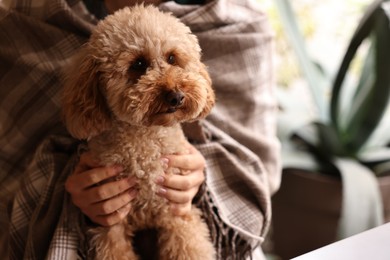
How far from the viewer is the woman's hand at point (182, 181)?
83 centimetres

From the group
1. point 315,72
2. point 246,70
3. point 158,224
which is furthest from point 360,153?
point 158,224

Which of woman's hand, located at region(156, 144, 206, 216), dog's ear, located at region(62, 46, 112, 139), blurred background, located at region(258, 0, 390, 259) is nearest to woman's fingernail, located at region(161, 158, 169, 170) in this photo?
woman's hand, located at region(156, 144, 206, 216)

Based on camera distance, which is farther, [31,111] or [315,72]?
[315,72]

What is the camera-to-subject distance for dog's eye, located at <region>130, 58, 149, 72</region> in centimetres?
75

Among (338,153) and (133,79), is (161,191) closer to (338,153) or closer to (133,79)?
(133,79)

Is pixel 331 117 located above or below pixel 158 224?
below

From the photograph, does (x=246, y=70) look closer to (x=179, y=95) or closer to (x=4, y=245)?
(x=179, y=95)

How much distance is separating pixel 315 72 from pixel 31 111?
0.92 metres

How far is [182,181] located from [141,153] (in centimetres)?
9

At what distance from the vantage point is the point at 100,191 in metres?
0.83

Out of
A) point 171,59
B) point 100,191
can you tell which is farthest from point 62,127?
point 171,59

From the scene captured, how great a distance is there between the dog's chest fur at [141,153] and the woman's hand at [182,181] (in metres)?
0.01

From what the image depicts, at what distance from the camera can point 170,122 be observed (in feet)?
2.43

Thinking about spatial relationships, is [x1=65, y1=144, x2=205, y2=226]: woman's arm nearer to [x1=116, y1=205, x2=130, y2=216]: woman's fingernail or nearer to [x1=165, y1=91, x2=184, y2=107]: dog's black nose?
[x1=116, y1=205, x2=130, y2=216]: woman's fingernail
